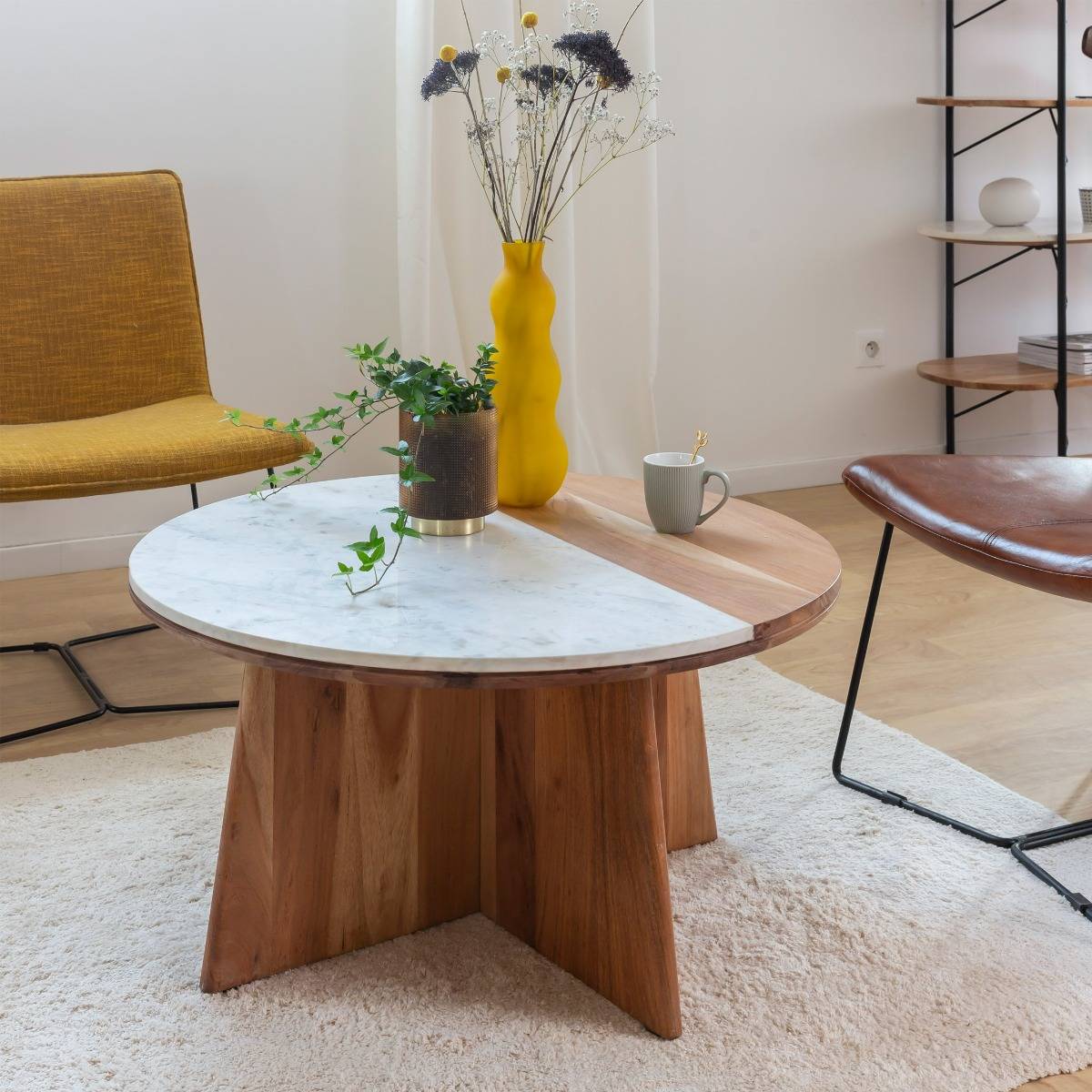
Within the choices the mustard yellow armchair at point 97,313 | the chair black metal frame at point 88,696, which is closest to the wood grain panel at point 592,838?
the chair black metal frame at point 88,696

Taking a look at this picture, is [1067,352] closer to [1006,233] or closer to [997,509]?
[1006,233]

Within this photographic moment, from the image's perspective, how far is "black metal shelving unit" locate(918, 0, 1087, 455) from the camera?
9.97ft

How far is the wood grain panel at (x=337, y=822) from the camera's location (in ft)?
4.17

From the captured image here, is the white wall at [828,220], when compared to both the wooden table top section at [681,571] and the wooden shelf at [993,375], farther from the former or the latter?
the wooden table top section at [681,571]

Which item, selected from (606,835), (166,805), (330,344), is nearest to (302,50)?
(330,344)

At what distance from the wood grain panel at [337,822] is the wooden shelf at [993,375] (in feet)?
6.94

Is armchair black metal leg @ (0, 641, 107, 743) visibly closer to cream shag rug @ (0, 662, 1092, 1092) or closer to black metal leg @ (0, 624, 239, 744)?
black metal leg @ (0, 624, 239, 744)

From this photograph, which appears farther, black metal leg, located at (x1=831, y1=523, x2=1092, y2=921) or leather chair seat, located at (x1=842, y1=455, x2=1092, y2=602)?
black metal leg, located at (x1=831, y1=523, x2=1092, y2=921)

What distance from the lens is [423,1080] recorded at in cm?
116

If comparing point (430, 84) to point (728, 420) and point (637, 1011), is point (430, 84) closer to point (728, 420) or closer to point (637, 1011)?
point (637, 1011)

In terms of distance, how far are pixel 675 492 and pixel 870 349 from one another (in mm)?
2153

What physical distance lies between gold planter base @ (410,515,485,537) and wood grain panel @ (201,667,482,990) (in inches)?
7.2

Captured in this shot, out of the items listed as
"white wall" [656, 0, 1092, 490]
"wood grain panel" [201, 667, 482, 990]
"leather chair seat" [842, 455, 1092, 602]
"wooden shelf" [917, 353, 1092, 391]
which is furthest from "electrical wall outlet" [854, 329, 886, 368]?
"wood grain panel" [201, 667, 482, 990]

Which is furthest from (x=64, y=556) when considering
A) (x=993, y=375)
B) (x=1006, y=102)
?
(x=1006, y=102)
